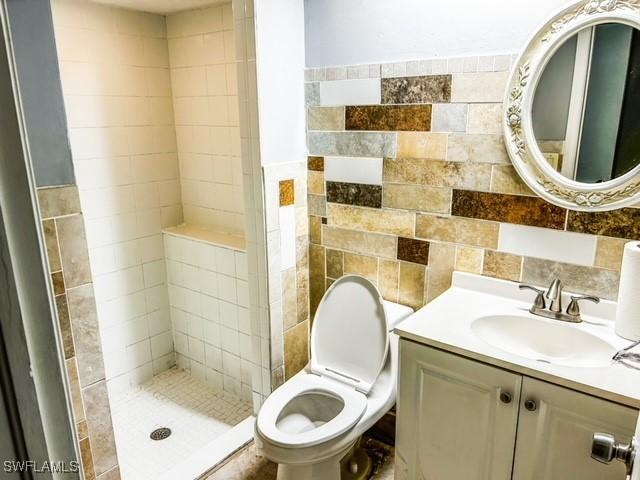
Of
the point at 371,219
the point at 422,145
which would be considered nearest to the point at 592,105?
the point at 422,145

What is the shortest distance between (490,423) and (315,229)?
3.77ft

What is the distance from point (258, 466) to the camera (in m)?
2.04

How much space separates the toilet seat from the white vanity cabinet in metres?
0.20

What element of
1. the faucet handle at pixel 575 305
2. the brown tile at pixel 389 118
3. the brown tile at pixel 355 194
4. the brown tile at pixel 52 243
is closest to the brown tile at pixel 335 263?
the brown tile at pixel 355 194

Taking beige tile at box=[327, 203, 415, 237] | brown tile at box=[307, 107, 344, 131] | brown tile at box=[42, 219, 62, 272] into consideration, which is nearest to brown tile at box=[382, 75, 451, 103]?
brown tile at box=[307, 107, 344, 131]

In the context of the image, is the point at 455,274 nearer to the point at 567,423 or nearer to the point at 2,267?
the point at 567,423

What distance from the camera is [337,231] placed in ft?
6.95

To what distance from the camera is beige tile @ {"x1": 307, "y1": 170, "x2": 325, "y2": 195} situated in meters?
2.12

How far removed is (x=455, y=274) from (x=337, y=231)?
22.7 inches

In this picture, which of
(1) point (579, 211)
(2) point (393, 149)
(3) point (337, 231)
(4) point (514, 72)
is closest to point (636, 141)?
(1) point (579, 211)

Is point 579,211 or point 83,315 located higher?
point 579,211

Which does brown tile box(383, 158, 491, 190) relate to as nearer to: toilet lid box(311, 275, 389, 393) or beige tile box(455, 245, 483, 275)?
beige tile box(455, 245, 483, 275)

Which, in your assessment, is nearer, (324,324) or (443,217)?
(443,217)

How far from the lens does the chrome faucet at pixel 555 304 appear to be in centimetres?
151
